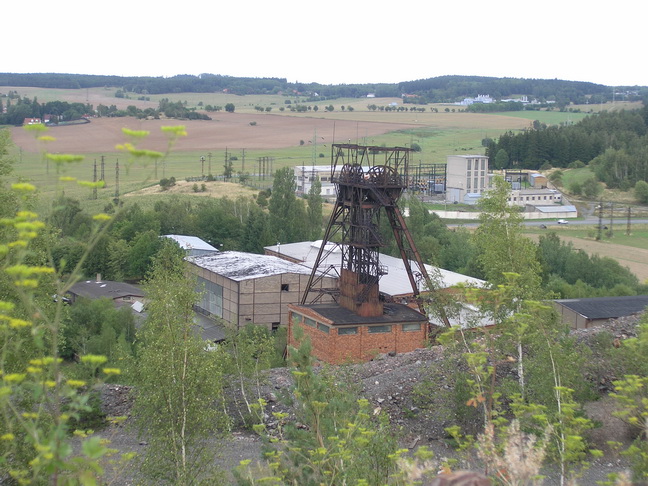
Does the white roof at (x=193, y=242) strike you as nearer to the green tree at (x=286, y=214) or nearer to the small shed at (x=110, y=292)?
the green tree at (x=286, y=214)

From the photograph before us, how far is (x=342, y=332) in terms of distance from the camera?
949 inches

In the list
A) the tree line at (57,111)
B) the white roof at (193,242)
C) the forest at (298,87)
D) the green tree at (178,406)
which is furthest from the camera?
the forest at (298,87)

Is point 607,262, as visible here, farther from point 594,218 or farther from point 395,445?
point 395,445

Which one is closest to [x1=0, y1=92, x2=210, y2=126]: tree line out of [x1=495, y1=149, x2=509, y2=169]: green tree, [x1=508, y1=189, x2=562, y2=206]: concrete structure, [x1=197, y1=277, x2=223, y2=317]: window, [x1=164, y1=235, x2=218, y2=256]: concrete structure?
[x1=164, y1=235, x2=218, y2=256]: concrete structure

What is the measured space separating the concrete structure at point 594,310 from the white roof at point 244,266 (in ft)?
32.0

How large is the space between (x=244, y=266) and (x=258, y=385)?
51.0 ft

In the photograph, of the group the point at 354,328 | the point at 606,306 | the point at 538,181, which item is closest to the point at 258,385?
the point at 354,328

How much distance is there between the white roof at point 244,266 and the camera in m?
30.4

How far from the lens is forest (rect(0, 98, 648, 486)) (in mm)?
5562

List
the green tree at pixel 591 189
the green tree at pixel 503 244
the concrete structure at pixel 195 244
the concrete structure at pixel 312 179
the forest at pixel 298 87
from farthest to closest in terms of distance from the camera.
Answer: the forest at pixel 298 87 < the green tree at pixel 591 189 < the concrete structure at pixel 312 179 < the concrete structure at pixel 195 244 < the green tree at pixel 503 244

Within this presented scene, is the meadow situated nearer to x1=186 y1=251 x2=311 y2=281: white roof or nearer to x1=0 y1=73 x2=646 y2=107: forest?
x1=0 y1=73 x2=646 y2=107: forest

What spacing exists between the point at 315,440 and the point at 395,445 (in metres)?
0.88

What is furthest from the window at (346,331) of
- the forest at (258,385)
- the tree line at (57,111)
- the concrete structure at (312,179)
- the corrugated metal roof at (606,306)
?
→ the concrete structure at (312,179)

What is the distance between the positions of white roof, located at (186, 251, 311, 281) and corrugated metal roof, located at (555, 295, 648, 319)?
9999 millimetres
